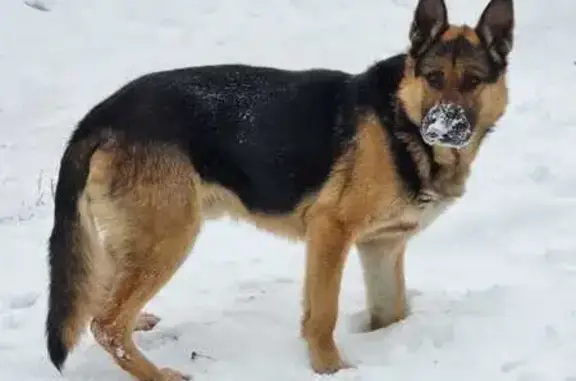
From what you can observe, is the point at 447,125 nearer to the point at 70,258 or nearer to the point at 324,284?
the point at 324,284

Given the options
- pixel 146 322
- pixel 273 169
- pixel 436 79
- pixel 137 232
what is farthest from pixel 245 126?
pixel 146 322

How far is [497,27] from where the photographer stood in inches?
196

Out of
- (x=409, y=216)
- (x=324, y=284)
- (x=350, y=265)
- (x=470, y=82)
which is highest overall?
(x=470, y=82)

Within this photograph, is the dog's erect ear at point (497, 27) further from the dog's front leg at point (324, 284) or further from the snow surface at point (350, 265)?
the snow surface at point (350, 265)

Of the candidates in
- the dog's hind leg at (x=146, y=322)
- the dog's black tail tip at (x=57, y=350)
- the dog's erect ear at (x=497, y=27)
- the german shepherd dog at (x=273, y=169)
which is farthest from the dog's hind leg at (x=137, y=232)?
the dog's erect ear at (x=497, y=27)

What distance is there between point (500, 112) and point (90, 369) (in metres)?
2.60

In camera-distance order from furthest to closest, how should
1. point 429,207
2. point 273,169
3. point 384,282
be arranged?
point 384,282 < point 273,169 < point 429,207

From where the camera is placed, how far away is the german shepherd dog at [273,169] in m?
4.91

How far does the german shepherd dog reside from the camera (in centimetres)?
491

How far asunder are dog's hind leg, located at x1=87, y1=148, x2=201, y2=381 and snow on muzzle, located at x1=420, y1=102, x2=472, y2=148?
4.31 ft

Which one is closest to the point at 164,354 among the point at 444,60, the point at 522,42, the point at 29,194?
the point at 444,60

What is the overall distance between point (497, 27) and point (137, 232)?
218cm

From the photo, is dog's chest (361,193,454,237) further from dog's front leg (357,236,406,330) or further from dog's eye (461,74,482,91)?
dog's eye (461,74,482,91)

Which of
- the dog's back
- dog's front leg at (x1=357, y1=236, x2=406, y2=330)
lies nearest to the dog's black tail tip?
the dog's back
